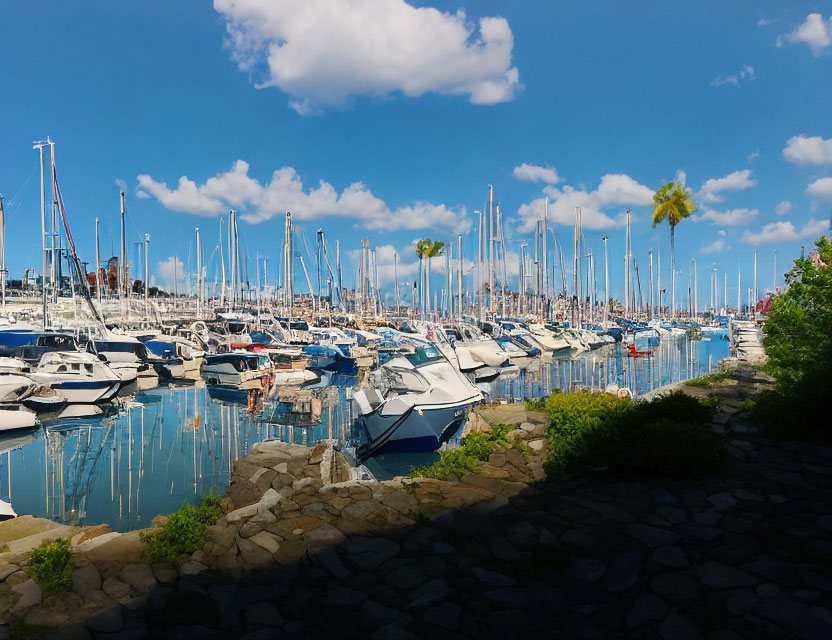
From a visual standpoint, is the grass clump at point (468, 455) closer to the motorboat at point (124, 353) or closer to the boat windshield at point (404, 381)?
the boat windshield at point (404, 381)

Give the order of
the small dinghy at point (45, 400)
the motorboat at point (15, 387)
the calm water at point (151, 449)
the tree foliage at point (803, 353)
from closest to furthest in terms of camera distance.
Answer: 1. the tree foliage at point (803, 353)
2. the calm water at point (151, 449)
3. the motorboat at point (15, 387)
4. the small dinghy at point (45, 400)

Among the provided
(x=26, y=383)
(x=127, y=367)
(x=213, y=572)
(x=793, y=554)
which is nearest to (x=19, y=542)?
(x=213, y=572)

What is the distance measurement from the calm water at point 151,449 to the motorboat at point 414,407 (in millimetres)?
724

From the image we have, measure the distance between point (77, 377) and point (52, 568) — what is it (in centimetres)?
2581

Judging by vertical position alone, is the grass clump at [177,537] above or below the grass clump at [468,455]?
below

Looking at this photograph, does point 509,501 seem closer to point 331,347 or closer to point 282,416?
point 282,416

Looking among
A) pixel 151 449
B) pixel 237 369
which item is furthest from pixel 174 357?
pixel 151 449

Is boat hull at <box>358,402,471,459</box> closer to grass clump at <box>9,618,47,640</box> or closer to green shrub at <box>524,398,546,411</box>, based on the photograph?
green shrub at <box>524,398,546,411</box>

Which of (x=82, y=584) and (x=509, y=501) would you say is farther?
(x=509, y=501)

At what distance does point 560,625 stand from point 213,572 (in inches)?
168

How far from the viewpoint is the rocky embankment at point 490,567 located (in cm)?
540

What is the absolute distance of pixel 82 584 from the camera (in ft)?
22.5

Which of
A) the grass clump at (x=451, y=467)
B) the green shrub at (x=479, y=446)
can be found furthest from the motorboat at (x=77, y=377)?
the grass clump at (x=451, y=467)

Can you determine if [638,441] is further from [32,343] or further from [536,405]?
[32,343]
